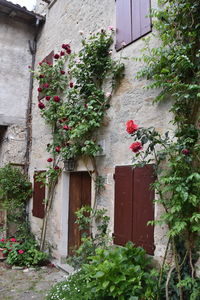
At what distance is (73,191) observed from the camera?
5.50 meters

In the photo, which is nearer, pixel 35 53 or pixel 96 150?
pixel 96 150

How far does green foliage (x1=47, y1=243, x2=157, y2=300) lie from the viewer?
2994 mm

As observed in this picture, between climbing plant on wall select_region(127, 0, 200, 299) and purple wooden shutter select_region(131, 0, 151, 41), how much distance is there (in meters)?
0.42

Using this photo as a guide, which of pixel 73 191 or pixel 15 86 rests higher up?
pixel 15 86

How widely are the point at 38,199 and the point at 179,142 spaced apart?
4209mm

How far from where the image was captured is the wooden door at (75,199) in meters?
5.24

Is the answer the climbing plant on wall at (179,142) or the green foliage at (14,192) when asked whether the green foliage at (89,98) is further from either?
the green foliage at (14,192)

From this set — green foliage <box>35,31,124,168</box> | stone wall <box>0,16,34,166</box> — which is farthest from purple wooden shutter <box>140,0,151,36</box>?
stone wall <box>0,16,34,166</box>

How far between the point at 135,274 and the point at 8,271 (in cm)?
300

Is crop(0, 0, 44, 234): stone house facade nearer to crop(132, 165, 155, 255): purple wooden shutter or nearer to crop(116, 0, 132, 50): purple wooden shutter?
crop(116, 0, 132, 50): purple wooden shutter

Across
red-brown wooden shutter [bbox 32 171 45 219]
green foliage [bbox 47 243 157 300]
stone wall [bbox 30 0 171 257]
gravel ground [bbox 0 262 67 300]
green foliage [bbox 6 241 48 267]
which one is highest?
stone wall [bbox 30 0 171 257]

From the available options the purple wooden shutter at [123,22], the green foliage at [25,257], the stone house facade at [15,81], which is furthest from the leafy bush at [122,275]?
the stone house facade at [15,81]

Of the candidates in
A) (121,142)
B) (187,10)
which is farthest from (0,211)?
(187,10)

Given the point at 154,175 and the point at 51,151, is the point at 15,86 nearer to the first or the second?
the point at 51,151
